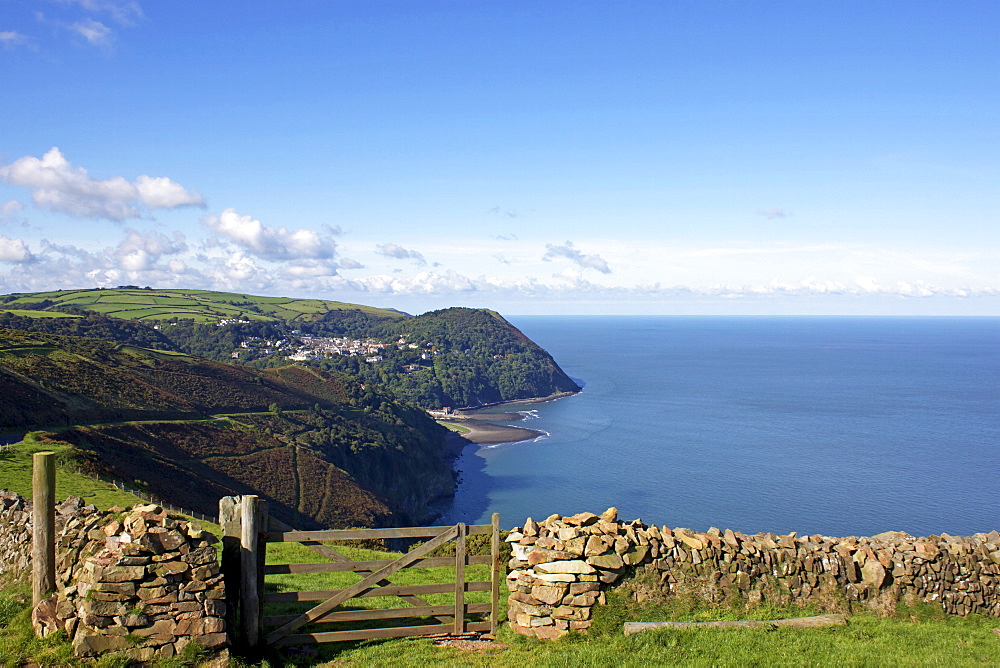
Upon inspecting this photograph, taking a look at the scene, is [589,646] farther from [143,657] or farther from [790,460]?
[790,460]

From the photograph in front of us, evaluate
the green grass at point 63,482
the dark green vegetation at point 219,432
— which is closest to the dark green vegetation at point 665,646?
the green grass at point 63,482

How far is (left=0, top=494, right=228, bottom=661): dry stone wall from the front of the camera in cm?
831

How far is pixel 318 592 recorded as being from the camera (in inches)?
374

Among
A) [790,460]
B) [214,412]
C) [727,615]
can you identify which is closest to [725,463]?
[790,460]

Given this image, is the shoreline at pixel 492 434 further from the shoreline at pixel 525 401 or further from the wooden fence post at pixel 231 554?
the wooden fence post at pixel 231 554

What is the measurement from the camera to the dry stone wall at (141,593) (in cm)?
831

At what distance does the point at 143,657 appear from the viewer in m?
8.32

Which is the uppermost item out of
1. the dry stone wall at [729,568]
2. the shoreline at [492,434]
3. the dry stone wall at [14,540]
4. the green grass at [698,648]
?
the dry stone wall at [14,540]

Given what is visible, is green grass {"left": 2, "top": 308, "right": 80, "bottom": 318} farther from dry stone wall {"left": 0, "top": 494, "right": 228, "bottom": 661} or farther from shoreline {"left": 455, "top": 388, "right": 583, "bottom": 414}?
dry stone wall {"left": 0, "top": 494, "right": 228, "bottom": 661}

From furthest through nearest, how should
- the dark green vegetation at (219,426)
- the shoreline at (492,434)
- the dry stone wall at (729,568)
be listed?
the shoreline at (492,434), the dark green vegetation at (219,426), the dry stone wall at (729,568)

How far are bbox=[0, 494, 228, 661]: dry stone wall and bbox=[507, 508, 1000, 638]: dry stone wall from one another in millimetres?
4371

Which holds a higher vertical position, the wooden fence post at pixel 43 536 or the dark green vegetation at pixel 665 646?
the wooden fence post at pixel 43 536

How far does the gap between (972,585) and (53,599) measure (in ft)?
47.9

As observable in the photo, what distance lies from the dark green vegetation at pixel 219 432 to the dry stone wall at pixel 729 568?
117ft
